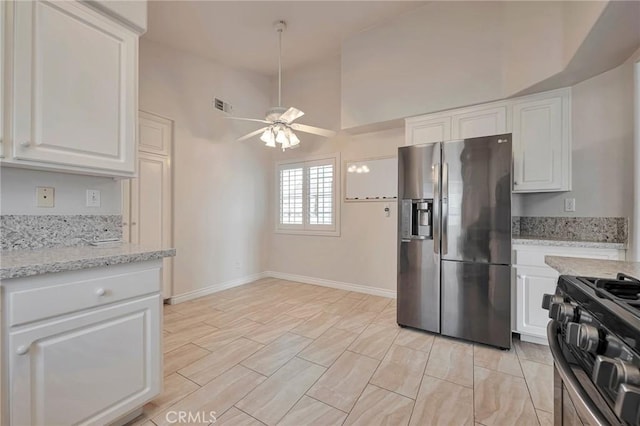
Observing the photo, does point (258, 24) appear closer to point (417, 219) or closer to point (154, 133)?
point (154, 133)

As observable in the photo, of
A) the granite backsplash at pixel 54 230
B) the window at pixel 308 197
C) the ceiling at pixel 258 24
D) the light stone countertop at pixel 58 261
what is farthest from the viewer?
the window at pixel 308 197

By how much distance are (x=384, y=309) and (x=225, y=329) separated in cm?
186

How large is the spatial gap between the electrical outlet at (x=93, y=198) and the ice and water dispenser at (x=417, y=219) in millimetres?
2555

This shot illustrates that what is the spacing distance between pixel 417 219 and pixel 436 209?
222 millimetres

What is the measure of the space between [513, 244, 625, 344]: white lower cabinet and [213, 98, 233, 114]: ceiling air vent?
410 centimetres

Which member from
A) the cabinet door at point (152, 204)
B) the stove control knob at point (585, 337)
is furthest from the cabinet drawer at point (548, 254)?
the cabinet door at point (152, 204)

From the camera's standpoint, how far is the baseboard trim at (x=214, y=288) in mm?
3604

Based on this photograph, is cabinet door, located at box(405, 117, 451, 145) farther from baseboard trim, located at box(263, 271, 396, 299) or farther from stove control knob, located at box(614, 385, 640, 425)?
stove control knob, located at box(614, 385, 640, 425)

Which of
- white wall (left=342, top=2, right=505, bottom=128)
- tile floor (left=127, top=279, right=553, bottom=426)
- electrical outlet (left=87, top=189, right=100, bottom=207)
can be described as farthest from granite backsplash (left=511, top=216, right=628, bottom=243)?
electrical outlet (left=87, top=189, right=100, bottom=207)

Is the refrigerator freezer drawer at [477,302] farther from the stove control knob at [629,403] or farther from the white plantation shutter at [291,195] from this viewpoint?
the white plantation shutter at [291,195]

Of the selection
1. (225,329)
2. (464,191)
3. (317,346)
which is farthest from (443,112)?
(225,329)

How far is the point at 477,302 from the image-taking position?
8.14 feet

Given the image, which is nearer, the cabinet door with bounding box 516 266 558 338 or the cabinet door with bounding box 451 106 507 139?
the cabinet door with bounding box 516 266 558 338

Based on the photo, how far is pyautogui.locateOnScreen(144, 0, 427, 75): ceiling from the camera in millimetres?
3033
